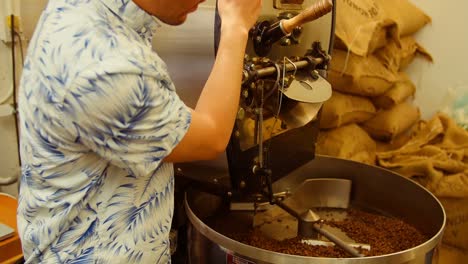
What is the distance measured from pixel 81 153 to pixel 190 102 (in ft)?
1.59

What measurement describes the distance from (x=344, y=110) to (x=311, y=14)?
2.75 feet

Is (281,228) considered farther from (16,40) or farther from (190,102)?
(16,40)

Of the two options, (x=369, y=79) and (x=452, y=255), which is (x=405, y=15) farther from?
(x=452, y=255)

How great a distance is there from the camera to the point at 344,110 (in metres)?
1.62

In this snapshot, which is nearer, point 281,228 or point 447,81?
point 281,228

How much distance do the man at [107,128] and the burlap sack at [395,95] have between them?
1145 millimetres

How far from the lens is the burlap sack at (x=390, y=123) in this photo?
175cm

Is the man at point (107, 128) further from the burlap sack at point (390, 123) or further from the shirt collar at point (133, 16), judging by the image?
the burlap sack at point (390, 123)

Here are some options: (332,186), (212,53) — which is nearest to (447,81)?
(332,186)

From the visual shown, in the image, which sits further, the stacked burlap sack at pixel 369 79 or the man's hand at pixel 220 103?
the stacked burlap sack at pixel 369 79

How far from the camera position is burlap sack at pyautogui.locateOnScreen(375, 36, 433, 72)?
1665mm

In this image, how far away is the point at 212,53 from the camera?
102 centimetres

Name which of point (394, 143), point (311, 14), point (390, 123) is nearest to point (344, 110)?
point (390, 123)

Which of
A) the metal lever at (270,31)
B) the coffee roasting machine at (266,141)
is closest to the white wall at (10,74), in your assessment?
the coffee roasting machine at (266,141)
